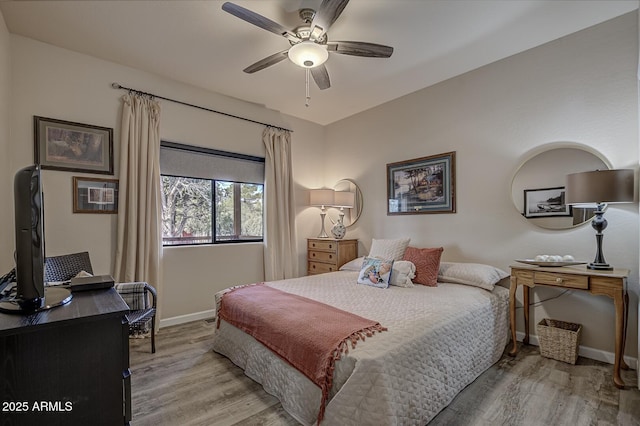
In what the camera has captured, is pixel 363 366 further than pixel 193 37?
No

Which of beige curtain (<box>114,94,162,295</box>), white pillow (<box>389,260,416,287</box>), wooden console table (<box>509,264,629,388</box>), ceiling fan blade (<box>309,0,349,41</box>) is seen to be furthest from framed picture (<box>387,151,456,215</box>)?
beige curtain (<box>114,94,162,295</box>)

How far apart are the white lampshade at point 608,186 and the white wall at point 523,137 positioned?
306 millimetres

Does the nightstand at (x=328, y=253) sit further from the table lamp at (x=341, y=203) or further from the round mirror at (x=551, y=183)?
the round mirror at (x=551, y=183)

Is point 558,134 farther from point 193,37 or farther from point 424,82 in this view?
point 193,37

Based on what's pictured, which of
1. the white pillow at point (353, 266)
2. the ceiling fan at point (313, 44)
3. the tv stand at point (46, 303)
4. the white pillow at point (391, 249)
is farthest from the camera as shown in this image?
the white pillow at point (353, 266)

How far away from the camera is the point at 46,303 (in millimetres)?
1202

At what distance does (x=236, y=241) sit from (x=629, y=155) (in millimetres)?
4023

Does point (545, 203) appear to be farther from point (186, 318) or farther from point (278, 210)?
point (186, 318)

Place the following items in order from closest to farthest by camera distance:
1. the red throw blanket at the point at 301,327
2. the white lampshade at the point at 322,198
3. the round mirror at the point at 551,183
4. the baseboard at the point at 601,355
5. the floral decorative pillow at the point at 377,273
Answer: the red throw blanket at the point at 301,327
the baseboard at the point at 601,355
the round mirror at the point at 551,183
the floral decorative pillow at the point at 377,273
the white lampshade at the point at 322,198

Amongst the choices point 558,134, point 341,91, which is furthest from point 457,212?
point 341,91

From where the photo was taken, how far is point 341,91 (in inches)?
146

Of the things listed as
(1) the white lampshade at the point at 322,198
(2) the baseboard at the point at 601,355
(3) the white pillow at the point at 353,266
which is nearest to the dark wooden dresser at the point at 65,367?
(3) the white pillow at the point at 353,266

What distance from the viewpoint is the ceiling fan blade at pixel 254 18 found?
5.98 feet

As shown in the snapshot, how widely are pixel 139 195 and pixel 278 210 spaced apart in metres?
1.71
